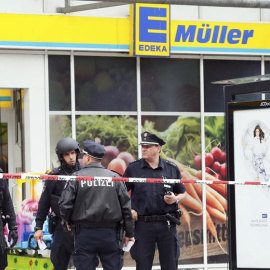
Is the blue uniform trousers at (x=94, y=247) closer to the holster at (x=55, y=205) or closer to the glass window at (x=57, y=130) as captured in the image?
the holster at (x=55, y=205)

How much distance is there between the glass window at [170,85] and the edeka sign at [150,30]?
1.26 feet

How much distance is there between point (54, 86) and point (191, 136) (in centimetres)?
247

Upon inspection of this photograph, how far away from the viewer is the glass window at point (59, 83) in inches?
588

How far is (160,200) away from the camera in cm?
1084

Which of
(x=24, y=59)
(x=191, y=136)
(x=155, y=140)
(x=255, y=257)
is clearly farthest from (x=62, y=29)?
(x=255, y=257)

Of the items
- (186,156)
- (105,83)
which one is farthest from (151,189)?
(186,156)

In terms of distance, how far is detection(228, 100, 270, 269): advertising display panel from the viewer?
36.0 ft

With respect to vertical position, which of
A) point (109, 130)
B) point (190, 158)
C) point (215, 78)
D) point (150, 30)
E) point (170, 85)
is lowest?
point (190, 158)

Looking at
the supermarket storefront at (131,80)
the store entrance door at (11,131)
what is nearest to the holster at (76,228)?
the supermarket storefront at (131,80)

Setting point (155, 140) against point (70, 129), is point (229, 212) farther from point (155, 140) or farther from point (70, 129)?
point (70, 129)

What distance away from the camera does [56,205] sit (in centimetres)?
1066

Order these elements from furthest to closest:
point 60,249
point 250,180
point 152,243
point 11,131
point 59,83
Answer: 1. point 11,131
2. point 59,83
3. point 250,180
4. point 152,243
5. point 60,249

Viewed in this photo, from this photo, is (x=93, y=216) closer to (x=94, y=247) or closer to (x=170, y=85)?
(x=94, y=247)

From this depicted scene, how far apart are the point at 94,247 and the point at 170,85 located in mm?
6610
